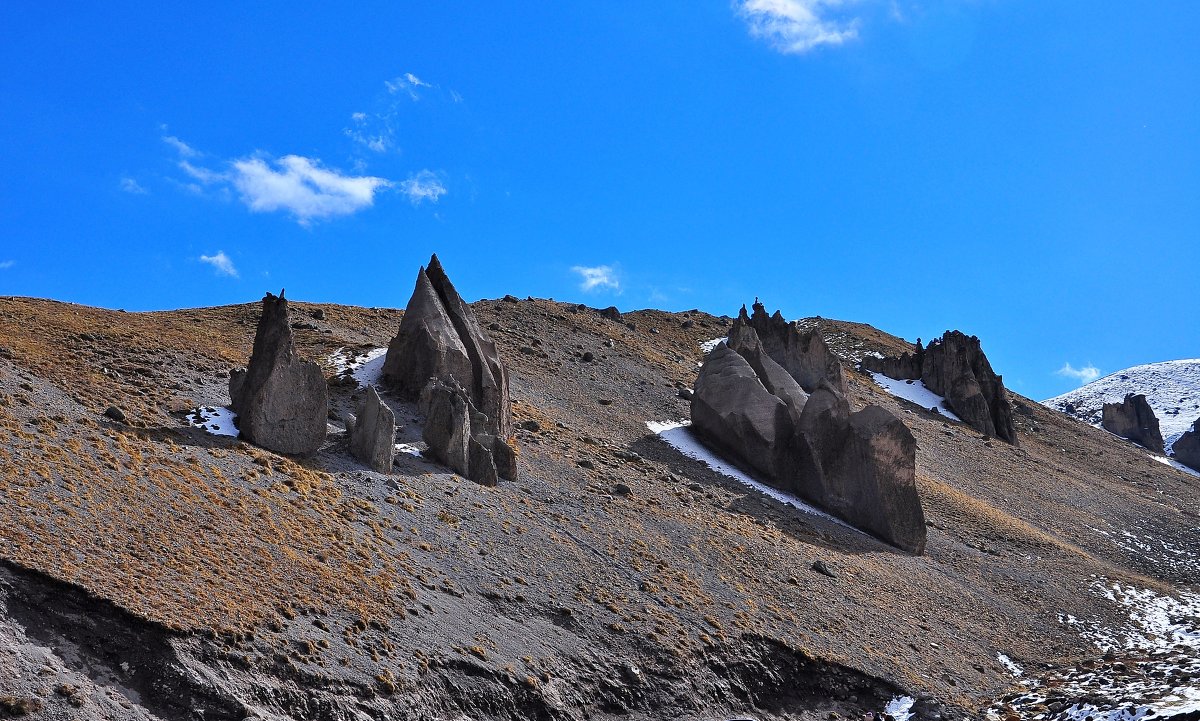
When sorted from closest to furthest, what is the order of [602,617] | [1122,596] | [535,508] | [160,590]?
[160,590]
[602,617]
[535,508]
[1122,596]

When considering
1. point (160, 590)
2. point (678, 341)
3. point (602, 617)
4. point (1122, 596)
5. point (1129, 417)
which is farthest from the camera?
point (1129, 417)

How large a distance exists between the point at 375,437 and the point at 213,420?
14.9ft

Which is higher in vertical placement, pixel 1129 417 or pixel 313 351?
pixel 1129 417

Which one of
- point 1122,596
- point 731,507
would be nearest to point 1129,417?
point 1122,596

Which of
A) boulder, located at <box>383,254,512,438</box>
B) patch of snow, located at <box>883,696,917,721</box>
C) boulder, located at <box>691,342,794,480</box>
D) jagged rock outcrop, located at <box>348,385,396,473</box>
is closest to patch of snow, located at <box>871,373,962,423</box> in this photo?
boulder, located at <box>691,342,794,480</box>

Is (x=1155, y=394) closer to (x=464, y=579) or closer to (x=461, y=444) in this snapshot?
(x=461, y=444)

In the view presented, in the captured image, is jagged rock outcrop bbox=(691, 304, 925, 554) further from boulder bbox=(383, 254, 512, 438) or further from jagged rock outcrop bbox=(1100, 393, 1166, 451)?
jagged rock outcrop bbox=(1100, 393, 1166, 451)

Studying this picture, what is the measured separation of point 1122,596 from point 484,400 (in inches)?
1048

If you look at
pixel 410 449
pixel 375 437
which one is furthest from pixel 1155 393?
pixel 375 437

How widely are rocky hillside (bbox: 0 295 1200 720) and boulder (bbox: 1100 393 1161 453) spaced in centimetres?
5741

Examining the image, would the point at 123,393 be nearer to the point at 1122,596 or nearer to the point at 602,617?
the point at 602,617

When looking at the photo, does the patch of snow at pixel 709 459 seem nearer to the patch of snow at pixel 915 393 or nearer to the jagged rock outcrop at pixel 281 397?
the jagged rock outcrop at pixel 281 397

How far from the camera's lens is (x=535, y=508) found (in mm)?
27859

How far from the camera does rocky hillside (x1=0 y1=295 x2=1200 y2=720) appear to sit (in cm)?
1560
